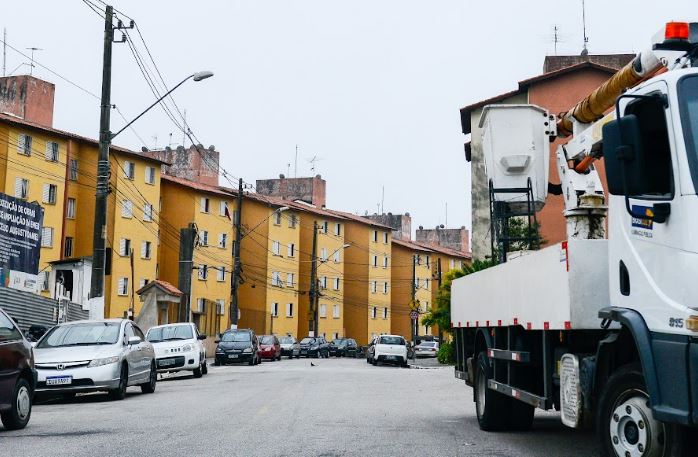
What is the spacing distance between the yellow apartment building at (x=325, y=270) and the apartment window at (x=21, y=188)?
3444 cm

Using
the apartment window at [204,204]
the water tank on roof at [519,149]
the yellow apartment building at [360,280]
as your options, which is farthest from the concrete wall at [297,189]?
the water tank on roof at [519,149]

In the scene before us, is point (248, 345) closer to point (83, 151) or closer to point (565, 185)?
point (83, 151)

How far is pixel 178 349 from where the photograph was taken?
90.5 ft

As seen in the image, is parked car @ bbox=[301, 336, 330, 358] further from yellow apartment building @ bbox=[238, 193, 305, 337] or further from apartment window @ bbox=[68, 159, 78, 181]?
apartment window @ bbox=[68, 159, 78, 181]

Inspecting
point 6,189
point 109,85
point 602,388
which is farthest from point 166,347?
point 6,189

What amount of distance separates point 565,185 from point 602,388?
12.0ft

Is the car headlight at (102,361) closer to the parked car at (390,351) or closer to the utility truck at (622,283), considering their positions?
the utility truck at (622,283)

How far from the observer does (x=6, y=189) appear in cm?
5406

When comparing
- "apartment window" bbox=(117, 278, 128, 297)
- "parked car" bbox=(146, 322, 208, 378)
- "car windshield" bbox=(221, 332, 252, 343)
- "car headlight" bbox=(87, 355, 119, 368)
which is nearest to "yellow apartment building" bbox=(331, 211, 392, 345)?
"apartment window" bbox=(117, 278, 128, 297)

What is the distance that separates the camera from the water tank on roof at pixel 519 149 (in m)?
12.1

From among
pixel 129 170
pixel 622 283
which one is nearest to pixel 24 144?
pixel 129 170

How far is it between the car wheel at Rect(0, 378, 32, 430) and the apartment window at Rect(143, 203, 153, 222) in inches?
2177

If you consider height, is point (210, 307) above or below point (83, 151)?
below

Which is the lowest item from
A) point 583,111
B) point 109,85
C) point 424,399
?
point 424,399
